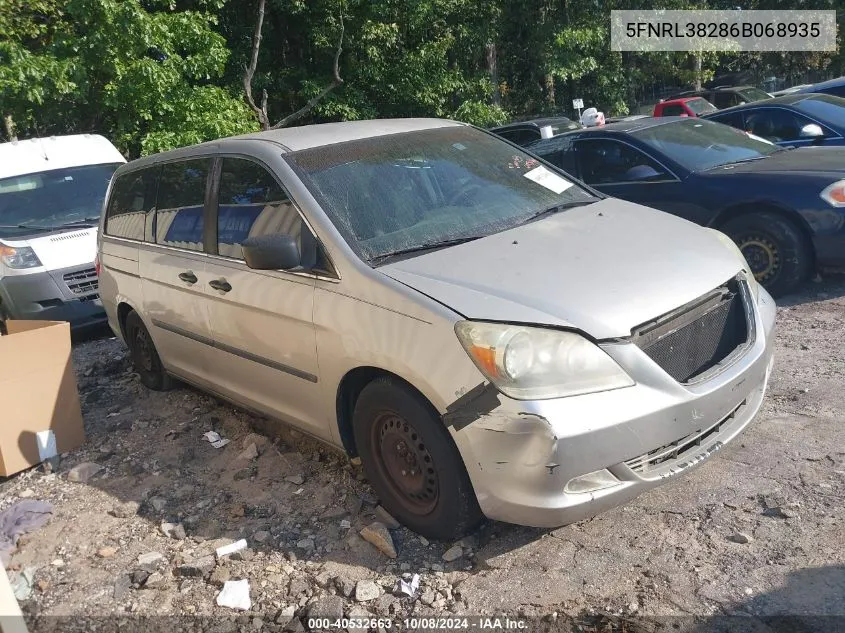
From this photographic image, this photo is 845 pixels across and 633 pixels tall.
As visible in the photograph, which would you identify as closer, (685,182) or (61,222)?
(685,182)

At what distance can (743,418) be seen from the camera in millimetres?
3373

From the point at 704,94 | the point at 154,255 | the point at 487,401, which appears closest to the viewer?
the point at 487,401

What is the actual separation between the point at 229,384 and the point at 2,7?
10.5 metres

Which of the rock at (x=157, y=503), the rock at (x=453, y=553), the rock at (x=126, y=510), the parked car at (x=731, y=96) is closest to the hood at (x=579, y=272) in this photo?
the rock at (x=453, y=553)

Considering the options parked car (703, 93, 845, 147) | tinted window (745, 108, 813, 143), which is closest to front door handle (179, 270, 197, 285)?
parked car (703, 93, 845, 147)

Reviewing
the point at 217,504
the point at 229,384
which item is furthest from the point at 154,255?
the point at 217,504

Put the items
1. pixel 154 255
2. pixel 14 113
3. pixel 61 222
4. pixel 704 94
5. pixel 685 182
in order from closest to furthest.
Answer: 1. pixel 154 255
2. pixel 685 182
3. pixel 61 222
4. pixel 14 113
5. pixel 704 94

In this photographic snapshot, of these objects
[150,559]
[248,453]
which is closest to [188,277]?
[248,453]

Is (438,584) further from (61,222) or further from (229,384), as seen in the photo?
(61,222)

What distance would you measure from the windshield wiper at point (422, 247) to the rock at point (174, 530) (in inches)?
65.5

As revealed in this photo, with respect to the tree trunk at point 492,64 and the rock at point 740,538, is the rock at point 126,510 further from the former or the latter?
the tree trunk at point 492,64

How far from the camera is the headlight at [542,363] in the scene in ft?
9.32

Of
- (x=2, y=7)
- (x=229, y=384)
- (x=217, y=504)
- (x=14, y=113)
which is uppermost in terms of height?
(x=2, y=7)

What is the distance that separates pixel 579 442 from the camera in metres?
2.76
